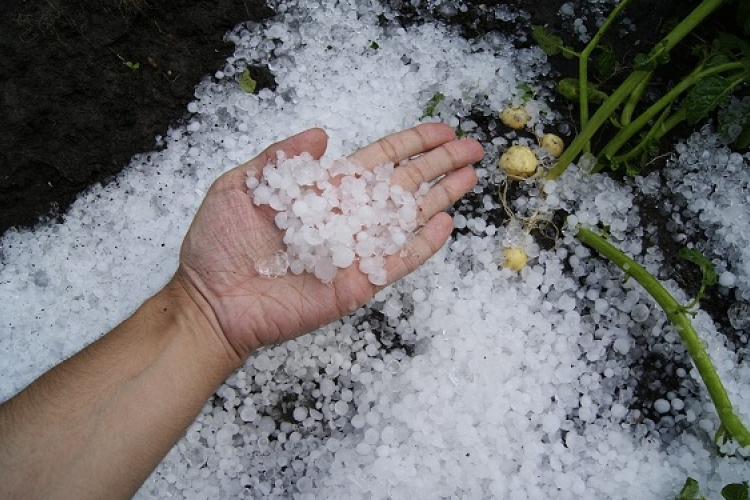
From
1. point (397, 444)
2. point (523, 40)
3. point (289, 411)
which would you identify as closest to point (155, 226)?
point (289, 411)

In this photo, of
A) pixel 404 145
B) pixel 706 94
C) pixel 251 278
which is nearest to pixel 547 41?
pixel 706 94

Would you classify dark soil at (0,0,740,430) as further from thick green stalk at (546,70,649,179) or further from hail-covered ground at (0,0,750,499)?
thick green stalk at (546,70,649,179)

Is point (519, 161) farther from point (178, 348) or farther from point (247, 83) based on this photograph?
point (178, 348)

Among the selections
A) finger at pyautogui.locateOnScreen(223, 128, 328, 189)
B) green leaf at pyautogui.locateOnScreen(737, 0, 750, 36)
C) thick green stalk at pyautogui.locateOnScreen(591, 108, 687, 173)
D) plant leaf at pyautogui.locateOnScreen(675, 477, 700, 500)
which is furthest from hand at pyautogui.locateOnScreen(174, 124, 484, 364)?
green leaf at pyautogui.locateOnScreen(737, 0, 750, 36)

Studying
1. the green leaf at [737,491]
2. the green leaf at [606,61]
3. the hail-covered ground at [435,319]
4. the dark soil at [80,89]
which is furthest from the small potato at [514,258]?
the dark soil at [80,89]

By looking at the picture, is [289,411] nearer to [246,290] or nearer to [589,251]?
[246,290]

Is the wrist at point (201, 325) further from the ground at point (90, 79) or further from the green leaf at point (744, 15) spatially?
the green leaf at point (744, 15)
